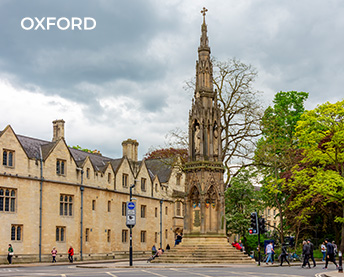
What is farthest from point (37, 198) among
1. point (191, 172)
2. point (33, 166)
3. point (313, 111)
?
point (313, 111)

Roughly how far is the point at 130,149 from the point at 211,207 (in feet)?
103

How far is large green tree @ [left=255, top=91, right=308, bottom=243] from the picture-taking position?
42.3 m

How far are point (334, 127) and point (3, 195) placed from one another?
90.1 ft

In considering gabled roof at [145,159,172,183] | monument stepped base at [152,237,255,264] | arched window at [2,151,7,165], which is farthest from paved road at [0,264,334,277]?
gabled roof at [145,159,172,183]

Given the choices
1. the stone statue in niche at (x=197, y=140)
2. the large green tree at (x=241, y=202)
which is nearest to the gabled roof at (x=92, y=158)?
the large green tree at (x=241, y=202)

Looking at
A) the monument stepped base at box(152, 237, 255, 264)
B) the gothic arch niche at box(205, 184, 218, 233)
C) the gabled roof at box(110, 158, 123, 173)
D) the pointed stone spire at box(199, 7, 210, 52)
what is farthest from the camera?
the gabled roof at box(110, 158, 123, 173)

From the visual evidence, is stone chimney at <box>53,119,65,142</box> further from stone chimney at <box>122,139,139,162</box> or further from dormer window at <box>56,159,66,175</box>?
stone chimney at <box>122,139,139,162</box>

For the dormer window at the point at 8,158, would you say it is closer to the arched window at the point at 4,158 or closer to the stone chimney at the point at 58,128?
the arched window at the point at 4,158

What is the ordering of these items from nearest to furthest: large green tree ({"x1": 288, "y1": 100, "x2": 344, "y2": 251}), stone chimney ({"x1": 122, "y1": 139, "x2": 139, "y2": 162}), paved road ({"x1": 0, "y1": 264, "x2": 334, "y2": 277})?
paved road ({"x1": 0, "y1": 264, "x2": 334, "y2": 277}) → large green tree ({"x1": 288, "y1": 100, "x2": 344, "y2": 251}) → stone chimney ({"x1": 122, "y1": 139, "x2": 139, "y2": 162})

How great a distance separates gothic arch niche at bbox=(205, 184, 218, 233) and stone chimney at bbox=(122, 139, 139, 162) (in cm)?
3070

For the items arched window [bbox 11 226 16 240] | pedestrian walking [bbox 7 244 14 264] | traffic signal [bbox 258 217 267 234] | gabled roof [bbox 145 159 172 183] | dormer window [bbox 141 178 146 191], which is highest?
gabled roof [bbox 145 159 172 183]

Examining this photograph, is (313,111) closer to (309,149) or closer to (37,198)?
(309,149)

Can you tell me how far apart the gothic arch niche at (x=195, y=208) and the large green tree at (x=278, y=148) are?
9.68m

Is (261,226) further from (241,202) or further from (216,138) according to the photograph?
(241,202)
